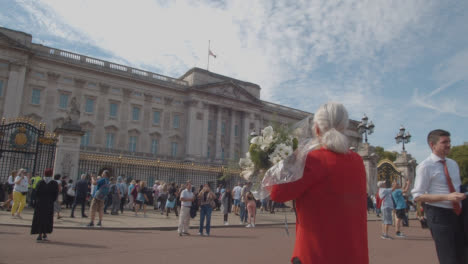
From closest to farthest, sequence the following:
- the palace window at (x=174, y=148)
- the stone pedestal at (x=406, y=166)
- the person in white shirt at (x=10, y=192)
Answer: the person in white shirt at (x=10, y=192)
the stone pedestal at (x=406, y=166)
the palace window at (x=174, y=148)

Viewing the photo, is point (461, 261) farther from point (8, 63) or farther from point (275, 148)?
point (8, 63)

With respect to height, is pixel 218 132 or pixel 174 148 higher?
pixel 218 132

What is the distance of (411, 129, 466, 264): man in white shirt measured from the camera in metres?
3.45

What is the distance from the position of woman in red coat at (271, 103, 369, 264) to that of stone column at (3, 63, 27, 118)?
39.1 m

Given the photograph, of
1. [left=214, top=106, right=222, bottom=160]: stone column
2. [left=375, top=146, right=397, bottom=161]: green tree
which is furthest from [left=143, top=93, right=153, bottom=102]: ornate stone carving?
[left=375, top=146, right=397, bottom=161]: green tree

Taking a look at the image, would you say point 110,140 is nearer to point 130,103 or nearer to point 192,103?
point 130,103

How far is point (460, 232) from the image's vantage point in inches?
138

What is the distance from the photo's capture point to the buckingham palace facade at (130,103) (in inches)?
1407

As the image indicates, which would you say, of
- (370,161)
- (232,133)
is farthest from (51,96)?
(370,161)

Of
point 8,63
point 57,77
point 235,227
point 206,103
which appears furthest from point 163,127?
point 235,227

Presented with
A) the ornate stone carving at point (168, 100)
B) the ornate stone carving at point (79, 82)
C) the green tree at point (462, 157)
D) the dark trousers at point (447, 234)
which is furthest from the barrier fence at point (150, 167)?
the green tree at point (462, 157)

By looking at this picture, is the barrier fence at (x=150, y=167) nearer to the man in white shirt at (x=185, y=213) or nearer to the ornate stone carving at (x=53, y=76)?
the man in white shirt at (x=185, y=213)

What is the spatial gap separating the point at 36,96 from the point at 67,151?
2685cm

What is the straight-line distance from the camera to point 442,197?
354cm
